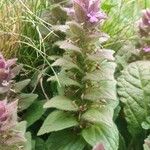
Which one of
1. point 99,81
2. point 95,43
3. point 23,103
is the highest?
point 95,43

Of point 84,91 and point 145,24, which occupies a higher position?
point 145,24

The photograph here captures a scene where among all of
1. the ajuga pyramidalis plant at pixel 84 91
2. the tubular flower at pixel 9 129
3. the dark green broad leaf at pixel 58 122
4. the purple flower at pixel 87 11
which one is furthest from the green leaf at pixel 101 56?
the tubular flower at pixel 9 129

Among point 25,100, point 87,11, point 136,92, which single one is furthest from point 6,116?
point 136,92

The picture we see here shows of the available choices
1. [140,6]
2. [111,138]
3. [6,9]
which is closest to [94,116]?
[111,138]

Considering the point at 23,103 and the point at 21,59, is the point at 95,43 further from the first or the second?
the point at 21,59

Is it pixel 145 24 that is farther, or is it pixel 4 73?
pixel 145 24

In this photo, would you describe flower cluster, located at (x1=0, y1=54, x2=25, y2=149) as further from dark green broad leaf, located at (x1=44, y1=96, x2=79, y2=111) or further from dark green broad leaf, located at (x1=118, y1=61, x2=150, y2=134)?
dark green broad leaf, located at (x1=118, y1=61, x2=150, y2=134)

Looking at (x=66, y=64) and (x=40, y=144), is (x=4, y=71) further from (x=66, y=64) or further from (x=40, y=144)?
(x=40, y=144)

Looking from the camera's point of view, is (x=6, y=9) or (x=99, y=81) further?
(x=6, y=9)
